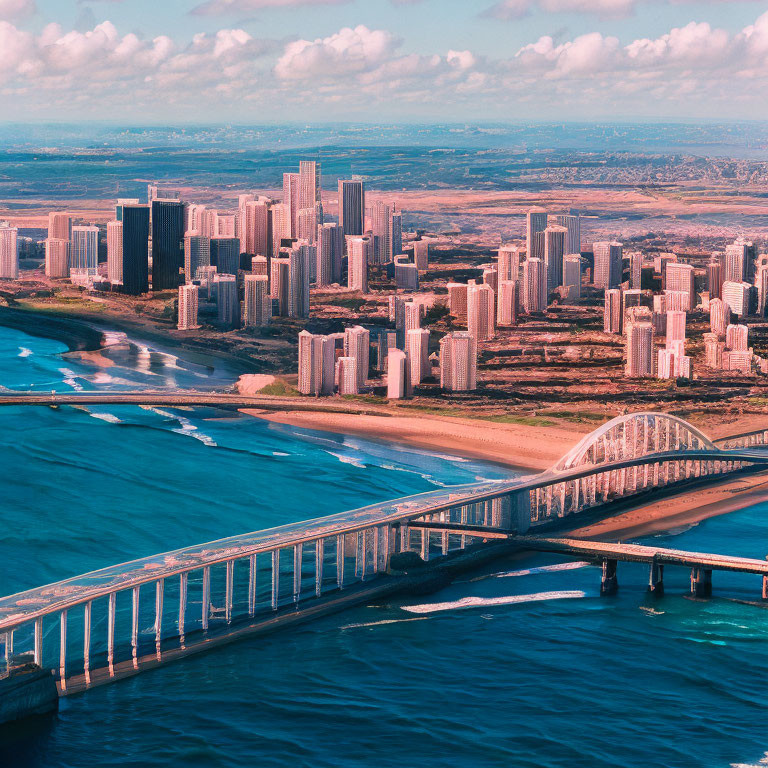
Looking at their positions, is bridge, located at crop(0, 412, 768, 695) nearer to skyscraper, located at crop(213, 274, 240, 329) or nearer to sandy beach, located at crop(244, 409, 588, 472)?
sandy beach, located at crop(244, 409, 588, 472)

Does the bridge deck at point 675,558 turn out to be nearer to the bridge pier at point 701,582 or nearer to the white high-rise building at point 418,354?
the bridge pier at point 701,582

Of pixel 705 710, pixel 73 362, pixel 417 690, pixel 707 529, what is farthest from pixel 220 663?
pixel 73 362

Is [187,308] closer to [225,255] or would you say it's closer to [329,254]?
[225,255]

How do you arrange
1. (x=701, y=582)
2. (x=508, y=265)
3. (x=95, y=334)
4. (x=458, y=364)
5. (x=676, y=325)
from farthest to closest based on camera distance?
1. (x=508, y=265)
2. (x=95, y=334)
3. (x=676, y=325)
4. (x=458, y=364)
5. (x=701, y=582)

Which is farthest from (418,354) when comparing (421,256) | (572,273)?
(421,256)

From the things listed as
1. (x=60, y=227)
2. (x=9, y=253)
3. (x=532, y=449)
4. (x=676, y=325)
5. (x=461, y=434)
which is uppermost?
(x=60, y=227)

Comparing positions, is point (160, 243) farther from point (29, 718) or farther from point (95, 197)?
point (29, 718)

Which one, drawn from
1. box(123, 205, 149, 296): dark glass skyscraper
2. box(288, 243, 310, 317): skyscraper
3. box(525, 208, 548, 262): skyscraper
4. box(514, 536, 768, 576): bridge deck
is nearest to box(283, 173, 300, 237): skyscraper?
box(525, 208, 548, 262): skyscraper
